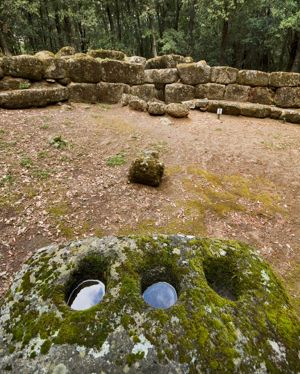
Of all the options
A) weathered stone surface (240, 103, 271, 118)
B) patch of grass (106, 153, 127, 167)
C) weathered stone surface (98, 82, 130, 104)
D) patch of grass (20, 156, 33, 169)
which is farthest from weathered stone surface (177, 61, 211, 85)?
patch of grass (20, 156, 33, 169)

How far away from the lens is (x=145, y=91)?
37.2 feet

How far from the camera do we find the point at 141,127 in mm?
8195

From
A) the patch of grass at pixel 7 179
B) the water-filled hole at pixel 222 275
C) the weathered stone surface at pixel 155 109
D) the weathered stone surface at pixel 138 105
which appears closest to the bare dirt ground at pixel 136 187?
the patch of grass at pixel 7 179

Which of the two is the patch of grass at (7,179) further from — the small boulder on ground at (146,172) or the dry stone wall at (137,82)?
the dry stone wall at (137,82)

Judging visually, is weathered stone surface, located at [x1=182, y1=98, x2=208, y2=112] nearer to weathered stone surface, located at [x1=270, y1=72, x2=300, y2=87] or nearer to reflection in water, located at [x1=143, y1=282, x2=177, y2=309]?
weathered stone surface, located at [x1=270, y1=72, x2=300, y2=87]

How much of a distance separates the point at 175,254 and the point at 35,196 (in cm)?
349

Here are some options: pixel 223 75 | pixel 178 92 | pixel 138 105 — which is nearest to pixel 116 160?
pixel 138 105

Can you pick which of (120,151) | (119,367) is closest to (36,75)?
(120,151)

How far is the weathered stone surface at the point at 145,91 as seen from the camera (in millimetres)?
11125

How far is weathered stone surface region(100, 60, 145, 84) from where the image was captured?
10.2 m

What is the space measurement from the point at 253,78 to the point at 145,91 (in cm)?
495

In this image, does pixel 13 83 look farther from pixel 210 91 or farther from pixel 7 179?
pixel 210 91

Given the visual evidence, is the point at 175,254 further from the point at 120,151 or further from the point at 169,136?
the point at 169,136

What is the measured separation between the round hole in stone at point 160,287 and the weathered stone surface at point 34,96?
26.6 ft
